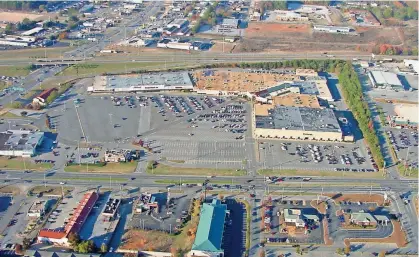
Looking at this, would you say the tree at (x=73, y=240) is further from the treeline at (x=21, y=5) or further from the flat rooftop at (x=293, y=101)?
the treeline at (x=21, y=5)

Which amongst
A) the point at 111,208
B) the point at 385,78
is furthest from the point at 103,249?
the point at 385,78

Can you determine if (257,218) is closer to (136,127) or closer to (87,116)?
(136,127)

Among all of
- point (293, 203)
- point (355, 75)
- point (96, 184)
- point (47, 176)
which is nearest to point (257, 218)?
point (293, 203)

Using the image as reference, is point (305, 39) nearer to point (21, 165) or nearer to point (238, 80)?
point (238, 80)

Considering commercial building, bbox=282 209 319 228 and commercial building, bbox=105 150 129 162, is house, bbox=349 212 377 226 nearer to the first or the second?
commercial building, bbox=282 209 319 228

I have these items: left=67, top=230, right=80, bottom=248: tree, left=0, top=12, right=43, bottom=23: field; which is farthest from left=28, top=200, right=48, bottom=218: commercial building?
left=0, top=12, right=43, bottom=23: field
